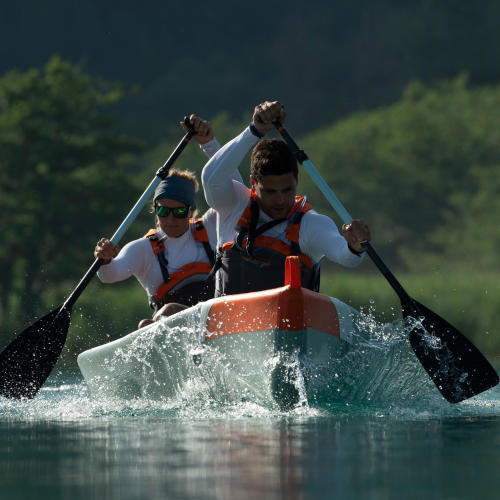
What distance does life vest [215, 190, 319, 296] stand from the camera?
546 cm

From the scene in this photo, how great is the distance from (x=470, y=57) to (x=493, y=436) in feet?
144

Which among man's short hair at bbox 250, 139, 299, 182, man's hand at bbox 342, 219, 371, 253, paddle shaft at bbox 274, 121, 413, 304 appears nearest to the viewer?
man's hand at bbox 342, 219, 371, 253

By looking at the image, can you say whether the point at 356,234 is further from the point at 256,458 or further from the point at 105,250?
the point at 105,250

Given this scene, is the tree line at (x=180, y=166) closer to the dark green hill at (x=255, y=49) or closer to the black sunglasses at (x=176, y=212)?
the dark green hill at (x=255, y=49)

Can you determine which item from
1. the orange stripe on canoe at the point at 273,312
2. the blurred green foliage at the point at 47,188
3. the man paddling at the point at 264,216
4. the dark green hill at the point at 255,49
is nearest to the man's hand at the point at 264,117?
the man paddling at the point at 264,216

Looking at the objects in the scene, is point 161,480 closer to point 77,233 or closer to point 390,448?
point 390,448

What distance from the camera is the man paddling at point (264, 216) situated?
539cm

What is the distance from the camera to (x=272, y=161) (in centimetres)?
534

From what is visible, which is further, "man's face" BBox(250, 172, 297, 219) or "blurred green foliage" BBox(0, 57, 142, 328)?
"blurred green foliage" BBox(0, 57, 142, 328)

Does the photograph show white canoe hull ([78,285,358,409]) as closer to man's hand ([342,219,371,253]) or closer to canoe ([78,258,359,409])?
canoe ([78,258,359,409])

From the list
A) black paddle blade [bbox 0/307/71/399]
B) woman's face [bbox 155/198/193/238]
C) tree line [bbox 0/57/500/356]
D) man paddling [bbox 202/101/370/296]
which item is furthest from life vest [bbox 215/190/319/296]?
tree line [bbox 0/57/500/356]

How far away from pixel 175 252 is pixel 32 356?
102 centimetres

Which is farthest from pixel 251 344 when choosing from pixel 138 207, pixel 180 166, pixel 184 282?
pixel 180 166

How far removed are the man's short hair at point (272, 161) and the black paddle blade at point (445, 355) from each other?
1.06 m
